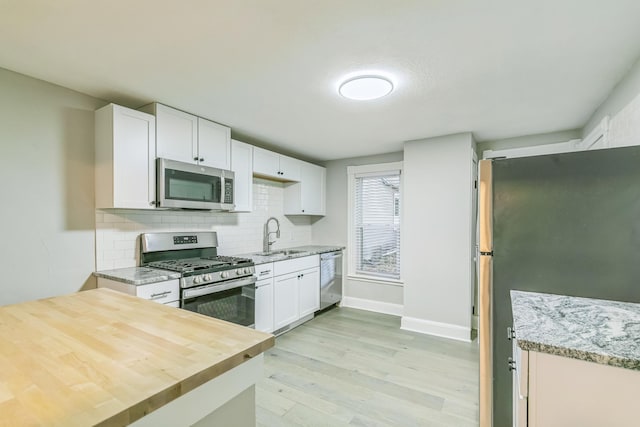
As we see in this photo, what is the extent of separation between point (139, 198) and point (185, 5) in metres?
1.55

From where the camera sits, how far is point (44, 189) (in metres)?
2.11

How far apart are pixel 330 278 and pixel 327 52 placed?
314 cm

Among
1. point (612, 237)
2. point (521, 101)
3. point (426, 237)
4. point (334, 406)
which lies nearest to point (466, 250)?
point (426, 237)

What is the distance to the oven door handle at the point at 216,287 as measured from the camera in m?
2.31

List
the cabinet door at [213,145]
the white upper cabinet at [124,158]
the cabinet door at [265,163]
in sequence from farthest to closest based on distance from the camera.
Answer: the cabinet door at [265,163] < the cabinet door at [213,145] < the white upper cabinet at [124,158]

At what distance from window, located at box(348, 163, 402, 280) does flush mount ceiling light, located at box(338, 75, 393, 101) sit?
6.89 ft

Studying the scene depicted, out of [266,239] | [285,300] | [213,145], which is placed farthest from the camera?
[266,239]

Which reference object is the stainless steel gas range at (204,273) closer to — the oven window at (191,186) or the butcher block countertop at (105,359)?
the oven window at (191,186)

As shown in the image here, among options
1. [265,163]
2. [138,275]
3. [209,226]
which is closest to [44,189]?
[138,275]

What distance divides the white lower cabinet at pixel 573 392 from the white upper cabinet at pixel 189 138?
2.75m

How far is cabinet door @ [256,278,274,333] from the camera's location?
9.93 feet

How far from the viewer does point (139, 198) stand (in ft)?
7.77

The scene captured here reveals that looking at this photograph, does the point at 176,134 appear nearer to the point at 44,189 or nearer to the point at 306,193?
the point at 44,189

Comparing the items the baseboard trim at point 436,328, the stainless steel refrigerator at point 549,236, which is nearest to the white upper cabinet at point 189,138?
the stainless steel refrigerator at point 549,236
